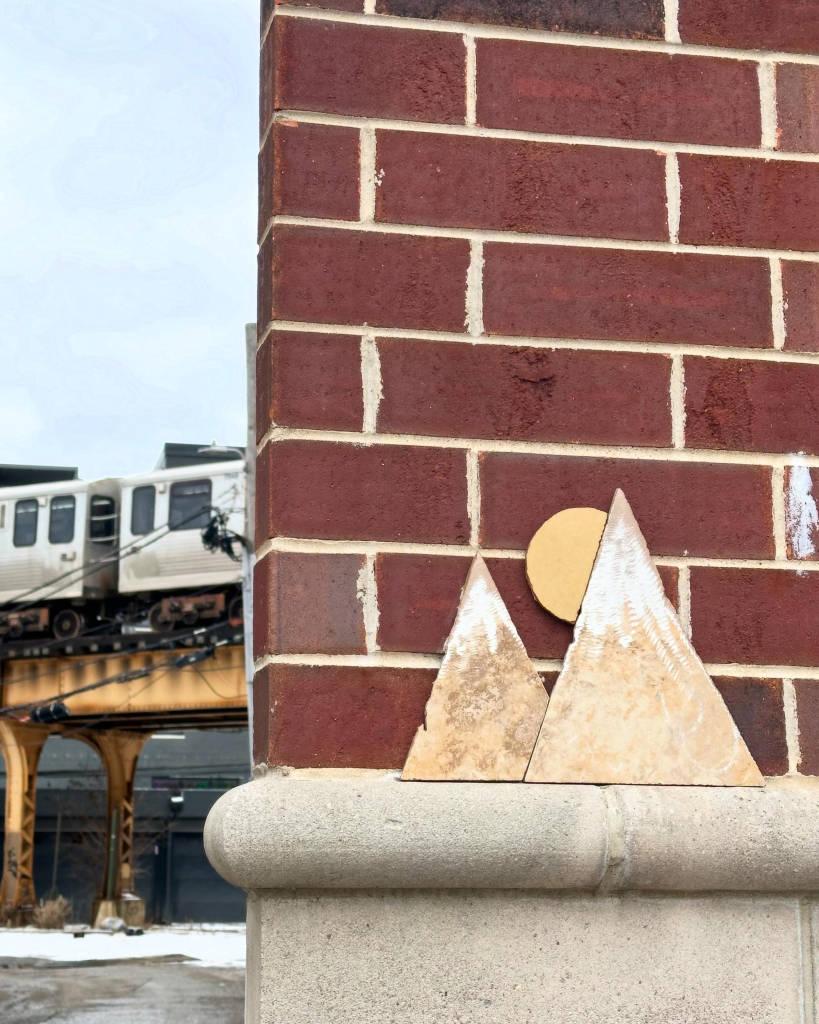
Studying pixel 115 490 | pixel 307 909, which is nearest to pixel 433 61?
pixel 307 909

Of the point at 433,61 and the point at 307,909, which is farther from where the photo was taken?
the point at 433,61

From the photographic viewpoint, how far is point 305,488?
171 cm

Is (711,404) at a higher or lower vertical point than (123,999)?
higher

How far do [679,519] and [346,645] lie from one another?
1.59 ft

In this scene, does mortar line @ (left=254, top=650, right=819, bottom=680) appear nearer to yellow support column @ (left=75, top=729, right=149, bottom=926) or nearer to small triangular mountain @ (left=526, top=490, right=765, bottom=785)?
small triangular mountain @ (left=526, top=490, right=765, bottom=785)

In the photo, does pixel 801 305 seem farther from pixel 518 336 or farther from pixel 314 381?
pixel 314 381

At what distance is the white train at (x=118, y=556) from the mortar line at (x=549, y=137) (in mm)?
22702

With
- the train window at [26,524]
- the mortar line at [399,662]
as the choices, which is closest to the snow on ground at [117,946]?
the train window at [26,524]

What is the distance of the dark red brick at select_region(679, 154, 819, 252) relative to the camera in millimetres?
1893

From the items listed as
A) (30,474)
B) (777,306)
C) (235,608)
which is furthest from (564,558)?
(30,474)

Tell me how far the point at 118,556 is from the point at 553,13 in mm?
24428

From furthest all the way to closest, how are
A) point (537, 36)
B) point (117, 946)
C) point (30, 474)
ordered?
point (30, 474)
point (117, 946)
point (537, 36)

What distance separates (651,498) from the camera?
70.2 inches

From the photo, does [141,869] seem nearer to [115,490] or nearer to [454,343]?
[115,490]
